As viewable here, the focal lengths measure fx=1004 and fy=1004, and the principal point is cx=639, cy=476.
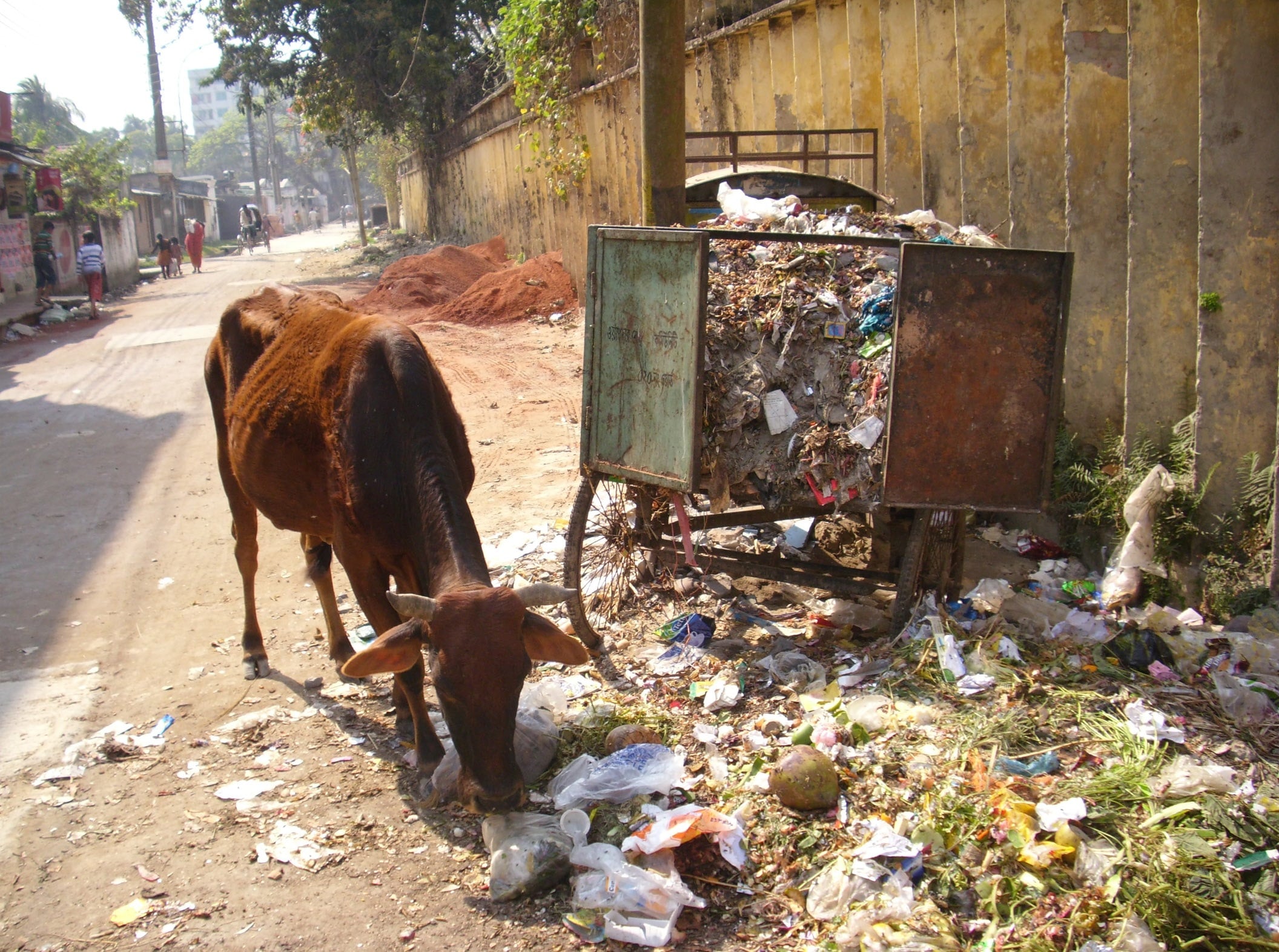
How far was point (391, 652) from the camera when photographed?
11.0 ft

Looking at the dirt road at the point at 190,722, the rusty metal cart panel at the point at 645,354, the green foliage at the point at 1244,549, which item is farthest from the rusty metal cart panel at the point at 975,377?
the dirt road at the point at 190,722

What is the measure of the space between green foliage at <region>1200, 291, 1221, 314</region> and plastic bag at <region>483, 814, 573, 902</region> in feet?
12.0

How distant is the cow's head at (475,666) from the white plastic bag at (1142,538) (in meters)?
3.06

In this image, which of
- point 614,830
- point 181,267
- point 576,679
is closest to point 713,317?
point 576,679

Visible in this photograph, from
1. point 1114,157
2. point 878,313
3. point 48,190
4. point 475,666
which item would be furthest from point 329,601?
point 48,190

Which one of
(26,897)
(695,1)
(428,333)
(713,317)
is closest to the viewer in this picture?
(26,897)

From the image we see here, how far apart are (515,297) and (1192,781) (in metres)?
13.7

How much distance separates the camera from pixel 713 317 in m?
4.36

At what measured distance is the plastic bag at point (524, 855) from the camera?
A: 326cm

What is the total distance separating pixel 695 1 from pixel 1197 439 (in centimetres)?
721

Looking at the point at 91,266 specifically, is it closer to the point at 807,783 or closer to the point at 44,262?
the point at 44,262

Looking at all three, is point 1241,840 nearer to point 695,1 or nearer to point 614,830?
point 614,830

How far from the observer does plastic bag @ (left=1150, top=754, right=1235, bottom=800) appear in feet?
10.4

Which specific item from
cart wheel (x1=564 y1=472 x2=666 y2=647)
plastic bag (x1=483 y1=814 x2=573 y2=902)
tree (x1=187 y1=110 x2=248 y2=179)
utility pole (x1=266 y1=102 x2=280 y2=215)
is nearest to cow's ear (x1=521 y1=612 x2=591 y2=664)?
plastic bag (x1=483 y1=814 x2=573 y2=902)
